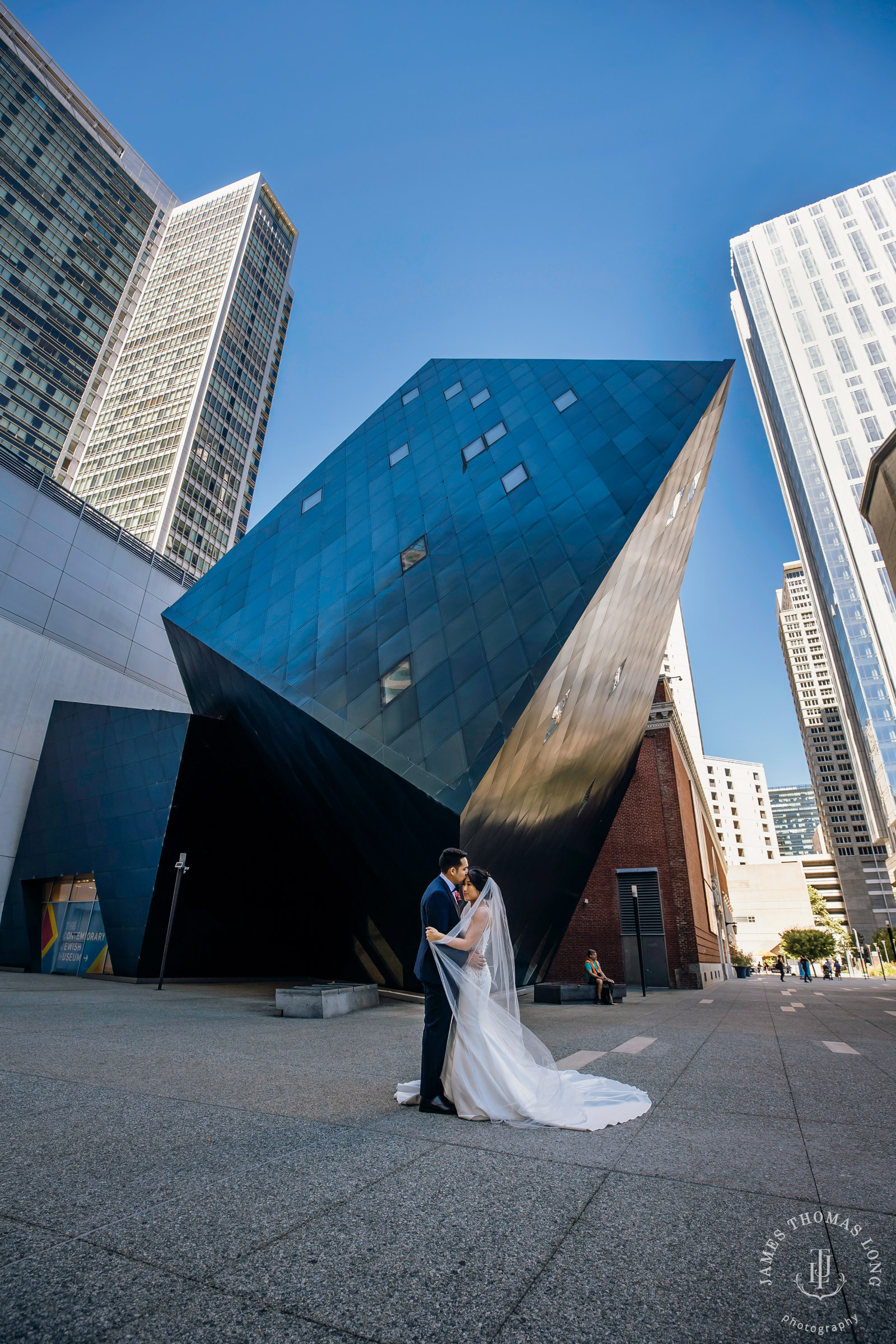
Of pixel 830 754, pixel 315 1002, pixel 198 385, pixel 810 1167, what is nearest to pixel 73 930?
Answer: pixel 315 1002

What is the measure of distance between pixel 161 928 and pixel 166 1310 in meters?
19.3

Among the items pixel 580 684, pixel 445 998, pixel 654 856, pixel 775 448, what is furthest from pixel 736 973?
pixel 775 448

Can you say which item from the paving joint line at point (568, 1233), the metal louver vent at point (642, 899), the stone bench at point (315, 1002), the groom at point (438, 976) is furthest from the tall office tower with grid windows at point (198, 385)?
the paving joint line at point (568, 1233)

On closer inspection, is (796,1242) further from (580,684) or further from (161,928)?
(161,928)

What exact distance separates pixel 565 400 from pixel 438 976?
59.3 feet

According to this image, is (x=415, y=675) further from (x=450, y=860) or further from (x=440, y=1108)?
(x=440, y=1108)

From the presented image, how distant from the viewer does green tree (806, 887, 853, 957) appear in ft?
334

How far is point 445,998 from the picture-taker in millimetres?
5141

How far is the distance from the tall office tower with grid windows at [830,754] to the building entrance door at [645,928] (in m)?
93.2

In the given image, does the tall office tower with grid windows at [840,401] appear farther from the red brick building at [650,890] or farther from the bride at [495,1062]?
the bride at [495,1062]

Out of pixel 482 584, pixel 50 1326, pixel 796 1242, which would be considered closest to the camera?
pixel 50 1326

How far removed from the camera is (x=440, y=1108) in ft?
15.9

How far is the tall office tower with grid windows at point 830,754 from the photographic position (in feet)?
395

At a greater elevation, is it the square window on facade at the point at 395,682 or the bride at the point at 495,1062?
the square window on facade at the point at 395,682
